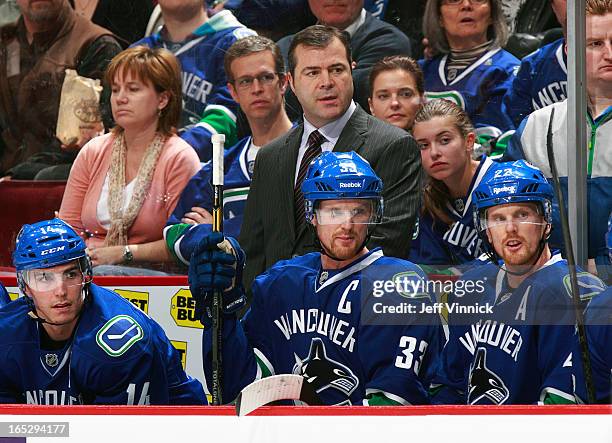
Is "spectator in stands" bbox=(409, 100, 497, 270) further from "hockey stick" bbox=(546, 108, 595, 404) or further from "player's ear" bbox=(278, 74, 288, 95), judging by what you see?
"player's ear" bbox=(278, 74, 288, 95)

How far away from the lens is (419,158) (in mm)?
3771

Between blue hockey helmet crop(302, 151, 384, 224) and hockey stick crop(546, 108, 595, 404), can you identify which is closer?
hockey stick crop(546, 108, 595, 404)

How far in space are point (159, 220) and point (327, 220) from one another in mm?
1009

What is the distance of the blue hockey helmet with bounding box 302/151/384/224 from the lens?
3.32 meters

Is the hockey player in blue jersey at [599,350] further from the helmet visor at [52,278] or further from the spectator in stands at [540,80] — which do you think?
the helmet visor at [52,278]

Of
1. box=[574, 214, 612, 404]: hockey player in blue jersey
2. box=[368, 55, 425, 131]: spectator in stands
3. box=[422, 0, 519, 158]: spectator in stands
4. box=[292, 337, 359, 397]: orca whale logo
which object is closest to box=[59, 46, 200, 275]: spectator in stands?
box=[368, 55, 425, 131]: spectator in stands

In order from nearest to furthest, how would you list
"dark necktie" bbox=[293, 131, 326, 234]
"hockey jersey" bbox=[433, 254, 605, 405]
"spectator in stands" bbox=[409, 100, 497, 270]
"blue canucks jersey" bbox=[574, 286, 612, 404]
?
"blue canucks jersey" bbox=[574, 286, 612, 404] → "hockey jersey" bbox=[433, 254, 605, 405] → "dark necktie" bbox=[293, 131, 326, 234] → "spectator in stands" bbox=[409, 100, 497, 270]

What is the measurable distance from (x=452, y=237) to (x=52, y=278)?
4.04 feet

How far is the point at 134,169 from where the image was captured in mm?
4289

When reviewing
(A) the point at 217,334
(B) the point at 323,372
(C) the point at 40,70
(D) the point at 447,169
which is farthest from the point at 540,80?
(C) the point at 40,70

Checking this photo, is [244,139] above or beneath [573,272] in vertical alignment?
above

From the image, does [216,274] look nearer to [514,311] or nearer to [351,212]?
[351,212]

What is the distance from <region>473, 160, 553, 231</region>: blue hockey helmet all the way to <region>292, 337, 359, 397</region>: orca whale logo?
0.52 m
